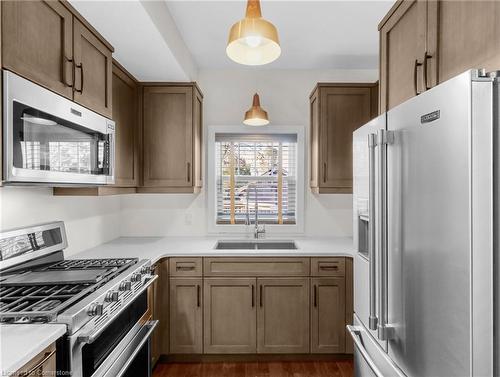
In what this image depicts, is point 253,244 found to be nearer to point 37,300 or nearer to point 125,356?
point 125,356

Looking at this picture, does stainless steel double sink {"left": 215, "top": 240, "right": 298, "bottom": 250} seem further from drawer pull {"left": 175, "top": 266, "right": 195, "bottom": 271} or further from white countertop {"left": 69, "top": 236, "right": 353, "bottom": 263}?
drawer pull {"left": 175, "top": 266, "right": 195, "bottom": 271}

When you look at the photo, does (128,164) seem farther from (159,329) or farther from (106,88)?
(159,329)

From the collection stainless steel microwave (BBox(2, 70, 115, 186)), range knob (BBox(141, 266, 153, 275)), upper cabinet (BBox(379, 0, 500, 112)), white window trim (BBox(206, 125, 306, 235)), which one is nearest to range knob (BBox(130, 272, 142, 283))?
range knob (BBox(141, 266, 153, 275))

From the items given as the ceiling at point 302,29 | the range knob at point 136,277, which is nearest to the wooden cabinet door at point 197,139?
the ceiling at point 302,29

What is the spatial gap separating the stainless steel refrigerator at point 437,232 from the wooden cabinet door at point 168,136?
1768 mm

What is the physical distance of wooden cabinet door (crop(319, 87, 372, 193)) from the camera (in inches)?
115

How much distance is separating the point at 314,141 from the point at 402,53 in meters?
1.59

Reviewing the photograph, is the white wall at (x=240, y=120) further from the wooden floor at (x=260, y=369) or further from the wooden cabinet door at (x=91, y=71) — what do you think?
the wooden cabinet door at (x=91, y=71)

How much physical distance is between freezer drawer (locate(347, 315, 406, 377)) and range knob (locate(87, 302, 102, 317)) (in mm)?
1137

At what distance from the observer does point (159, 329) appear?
2564mm

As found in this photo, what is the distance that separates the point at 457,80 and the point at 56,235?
2.20 m

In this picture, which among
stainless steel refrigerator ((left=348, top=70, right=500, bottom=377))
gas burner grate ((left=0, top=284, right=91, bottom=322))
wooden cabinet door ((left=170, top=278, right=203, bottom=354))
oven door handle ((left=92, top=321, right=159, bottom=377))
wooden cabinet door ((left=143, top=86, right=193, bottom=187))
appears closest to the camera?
stainless steel refrigerator ((left=348, top=70, right=500, bottom=377))

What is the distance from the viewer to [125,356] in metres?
1.63

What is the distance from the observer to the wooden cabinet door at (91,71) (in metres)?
1.73
